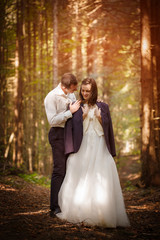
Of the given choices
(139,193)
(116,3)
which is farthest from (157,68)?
(139,193)

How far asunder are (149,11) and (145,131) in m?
4.04

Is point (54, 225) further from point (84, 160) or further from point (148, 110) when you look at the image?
point (148, 110)

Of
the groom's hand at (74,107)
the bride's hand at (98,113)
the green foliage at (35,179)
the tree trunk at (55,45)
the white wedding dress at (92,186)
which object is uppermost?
the tree trunk at (55,45)

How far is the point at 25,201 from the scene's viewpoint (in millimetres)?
6688

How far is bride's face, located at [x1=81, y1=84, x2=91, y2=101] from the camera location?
186 inches

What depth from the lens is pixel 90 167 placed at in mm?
4637

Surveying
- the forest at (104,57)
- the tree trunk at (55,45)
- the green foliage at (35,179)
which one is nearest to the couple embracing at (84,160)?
the forest at (104,57)

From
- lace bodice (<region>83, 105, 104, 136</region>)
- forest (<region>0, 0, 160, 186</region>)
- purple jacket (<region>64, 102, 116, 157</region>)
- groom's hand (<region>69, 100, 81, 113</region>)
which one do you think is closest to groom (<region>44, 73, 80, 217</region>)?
Result: groom's hand (<region>69, 100, 81, 113</region>)

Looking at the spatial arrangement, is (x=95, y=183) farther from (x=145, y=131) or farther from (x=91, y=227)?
(x=145, y=131)

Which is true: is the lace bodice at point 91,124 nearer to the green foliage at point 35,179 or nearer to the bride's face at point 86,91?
the bride's face at point 86,91

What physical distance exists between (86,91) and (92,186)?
1.67 m

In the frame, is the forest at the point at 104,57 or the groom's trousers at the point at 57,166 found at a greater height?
the forest at the point at 104,57

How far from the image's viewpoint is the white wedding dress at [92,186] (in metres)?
4.27

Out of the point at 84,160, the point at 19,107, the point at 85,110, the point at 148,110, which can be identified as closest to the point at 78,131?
the point at 85,110
